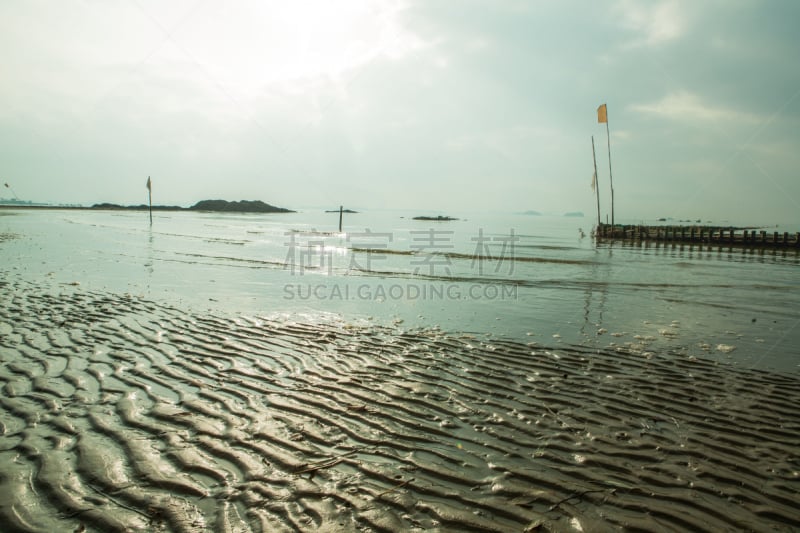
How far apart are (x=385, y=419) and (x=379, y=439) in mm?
484

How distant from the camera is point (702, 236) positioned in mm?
49094

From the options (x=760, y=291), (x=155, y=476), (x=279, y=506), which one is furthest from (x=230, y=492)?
(x=760, y=291)

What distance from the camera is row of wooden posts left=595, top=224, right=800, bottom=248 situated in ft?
146

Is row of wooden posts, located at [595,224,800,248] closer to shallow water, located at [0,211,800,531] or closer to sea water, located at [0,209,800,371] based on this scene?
sea water, located at [0,209,800,371]

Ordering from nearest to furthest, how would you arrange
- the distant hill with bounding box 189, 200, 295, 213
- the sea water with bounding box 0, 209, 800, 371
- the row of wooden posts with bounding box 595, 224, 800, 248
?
the sea water with bounding box 0, 209, 800, 371, the row of wooden posts with bounding box 595, 224, 800, 248, the distant hill with bounding box 189, 200, 295, 213

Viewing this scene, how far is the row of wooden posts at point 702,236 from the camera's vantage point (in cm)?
4438

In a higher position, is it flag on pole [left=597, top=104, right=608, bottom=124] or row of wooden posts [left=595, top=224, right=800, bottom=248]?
flag on pole [left=597, top=104, right=608, bottom=124]

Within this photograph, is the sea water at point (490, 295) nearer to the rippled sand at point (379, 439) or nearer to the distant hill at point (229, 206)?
the rippled sand at point (379, 439)

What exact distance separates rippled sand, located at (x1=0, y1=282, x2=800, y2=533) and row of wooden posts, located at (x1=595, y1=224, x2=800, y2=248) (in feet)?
162

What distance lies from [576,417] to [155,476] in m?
4.29

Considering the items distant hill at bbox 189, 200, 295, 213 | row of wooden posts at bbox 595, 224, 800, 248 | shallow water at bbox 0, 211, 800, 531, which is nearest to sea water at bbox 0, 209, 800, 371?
shallow water at bbox 0, 211, 800, 531

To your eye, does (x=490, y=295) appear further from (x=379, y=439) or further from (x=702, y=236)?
(x=702, y=236)

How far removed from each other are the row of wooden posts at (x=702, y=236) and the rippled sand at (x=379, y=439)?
49.4 metres

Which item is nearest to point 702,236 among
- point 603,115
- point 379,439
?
point 603,115
